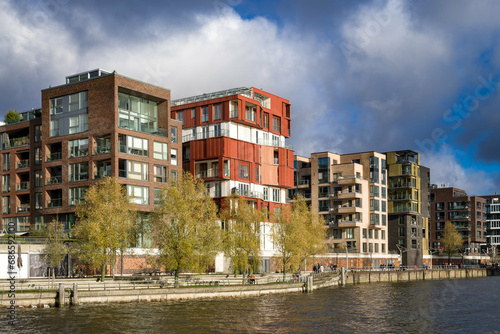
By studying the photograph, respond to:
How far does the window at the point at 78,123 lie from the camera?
91.5m

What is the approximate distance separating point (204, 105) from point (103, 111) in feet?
89.4

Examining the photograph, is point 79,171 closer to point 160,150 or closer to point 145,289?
Result: point 160,150

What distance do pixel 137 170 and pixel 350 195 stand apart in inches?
2636

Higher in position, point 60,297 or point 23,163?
point 23,163

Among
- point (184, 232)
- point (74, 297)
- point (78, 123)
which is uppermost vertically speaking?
point (78, 123)

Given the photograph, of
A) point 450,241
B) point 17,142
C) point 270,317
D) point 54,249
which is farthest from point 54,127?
point 450,241

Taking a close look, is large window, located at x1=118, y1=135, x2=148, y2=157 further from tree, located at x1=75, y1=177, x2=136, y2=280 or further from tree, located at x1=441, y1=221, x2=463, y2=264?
tree, located at x1=441, y1=221, x2=463, y2=264

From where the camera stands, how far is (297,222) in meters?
94.7

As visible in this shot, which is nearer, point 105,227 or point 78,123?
point 105,227

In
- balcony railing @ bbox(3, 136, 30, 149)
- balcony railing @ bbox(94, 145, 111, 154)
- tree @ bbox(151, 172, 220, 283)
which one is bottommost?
tree @ bbox(151, 172, 220, 283)

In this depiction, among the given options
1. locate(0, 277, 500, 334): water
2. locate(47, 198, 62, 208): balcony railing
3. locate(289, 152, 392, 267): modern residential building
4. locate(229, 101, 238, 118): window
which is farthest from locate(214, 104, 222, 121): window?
locate(0, 277, 500, 334): water

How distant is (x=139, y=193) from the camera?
90.2 meters

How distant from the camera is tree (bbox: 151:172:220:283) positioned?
71812 mm

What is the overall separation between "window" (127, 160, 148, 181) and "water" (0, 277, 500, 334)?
28.1m
